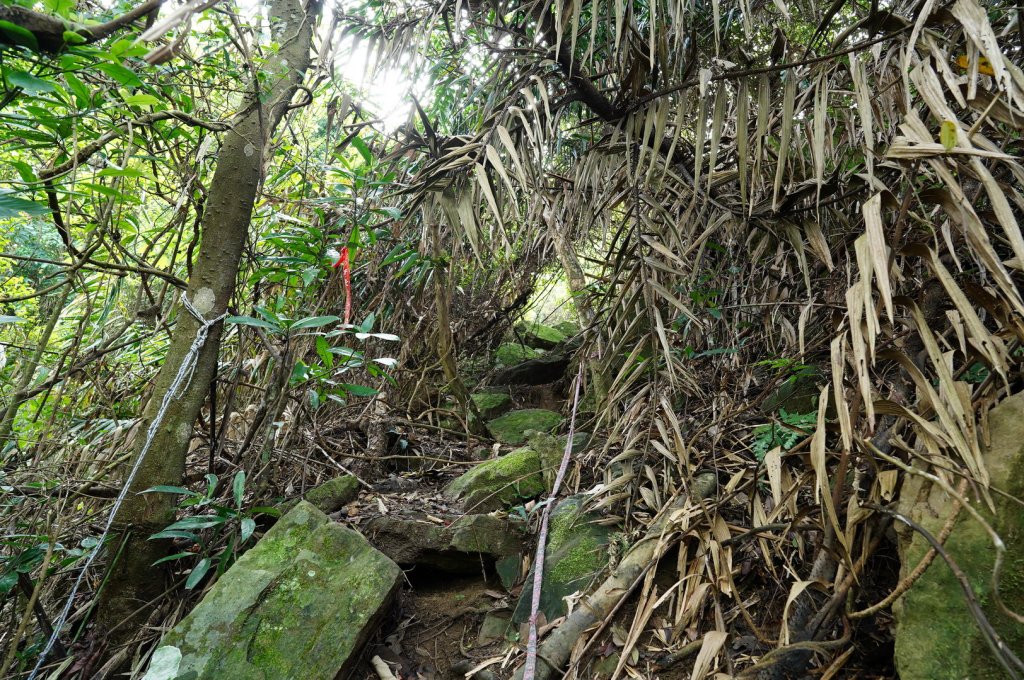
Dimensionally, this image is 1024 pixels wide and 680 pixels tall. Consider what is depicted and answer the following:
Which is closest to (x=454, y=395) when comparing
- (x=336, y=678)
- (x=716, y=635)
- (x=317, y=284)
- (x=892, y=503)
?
(x=317, y=284)

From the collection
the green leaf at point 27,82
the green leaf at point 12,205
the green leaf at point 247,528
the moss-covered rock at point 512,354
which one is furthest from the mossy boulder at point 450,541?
the moss-covered rock at point 512,354

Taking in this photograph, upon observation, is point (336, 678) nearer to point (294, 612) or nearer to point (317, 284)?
point (294, 612)

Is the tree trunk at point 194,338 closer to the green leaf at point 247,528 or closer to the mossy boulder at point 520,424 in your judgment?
the green leaf at point 247,528

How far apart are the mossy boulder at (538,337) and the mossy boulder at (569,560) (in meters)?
2.66

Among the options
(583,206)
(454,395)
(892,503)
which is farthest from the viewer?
(454,395)

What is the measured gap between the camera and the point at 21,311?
366cm

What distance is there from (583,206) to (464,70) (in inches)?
51.4

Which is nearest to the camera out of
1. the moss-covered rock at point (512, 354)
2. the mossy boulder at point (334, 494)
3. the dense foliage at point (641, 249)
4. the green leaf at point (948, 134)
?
the green leaf at point (948, 134)

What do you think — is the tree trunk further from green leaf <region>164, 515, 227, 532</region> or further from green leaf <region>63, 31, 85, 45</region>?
green leaf <region>63, 31, 85, 45</region>

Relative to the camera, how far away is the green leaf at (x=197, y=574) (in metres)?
1.76

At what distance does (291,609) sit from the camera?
1.72 m

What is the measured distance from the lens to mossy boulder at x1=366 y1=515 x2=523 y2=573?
208 cm

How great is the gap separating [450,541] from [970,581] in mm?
1573

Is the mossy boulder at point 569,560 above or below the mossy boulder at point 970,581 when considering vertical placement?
below
